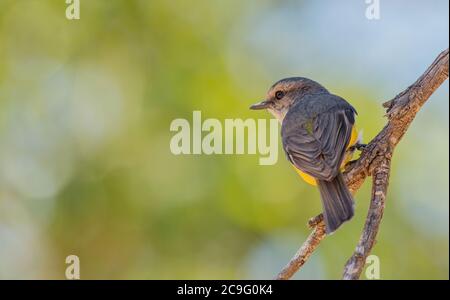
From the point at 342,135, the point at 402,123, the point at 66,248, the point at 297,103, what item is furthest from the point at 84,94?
the point at 402,123

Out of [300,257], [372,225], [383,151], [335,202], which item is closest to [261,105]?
[335,202]

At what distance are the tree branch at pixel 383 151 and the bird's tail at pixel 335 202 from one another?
55 millimetres

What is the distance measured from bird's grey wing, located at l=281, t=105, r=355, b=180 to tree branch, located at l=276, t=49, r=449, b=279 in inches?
6.0

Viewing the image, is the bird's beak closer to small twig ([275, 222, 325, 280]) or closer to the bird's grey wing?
the bird's grey wing

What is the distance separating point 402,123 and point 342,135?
69 cm

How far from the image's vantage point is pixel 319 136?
16.7 ft

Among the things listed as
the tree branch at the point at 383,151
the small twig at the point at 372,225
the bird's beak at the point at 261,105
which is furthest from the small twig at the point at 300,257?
the bird's beak at the point at 261,105

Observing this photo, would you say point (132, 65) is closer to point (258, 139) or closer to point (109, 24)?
point (109, 24)

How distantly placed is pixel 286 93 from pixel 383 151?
7.40 ft

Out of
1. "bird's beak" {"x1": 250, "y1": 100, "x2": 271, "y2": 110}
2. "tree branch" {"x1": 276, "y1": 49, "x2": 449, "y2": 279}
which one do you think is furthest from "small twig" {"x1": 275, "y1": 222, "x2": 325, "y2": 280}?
"bird's beak" {"x1": 250, "y1": 100, "x2": 271, "y2": 110}

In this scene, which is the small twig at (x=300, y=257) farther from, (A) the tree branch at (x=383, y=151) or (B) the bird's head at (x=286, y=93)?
(B) the bird's head at (x=286, y=93)

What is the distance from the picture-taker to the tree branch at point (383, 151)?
3.69 meters

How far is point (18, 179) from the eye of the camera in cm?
732

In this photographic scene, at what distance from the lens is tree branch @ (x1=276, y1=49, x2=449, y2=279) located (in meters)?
3.69
